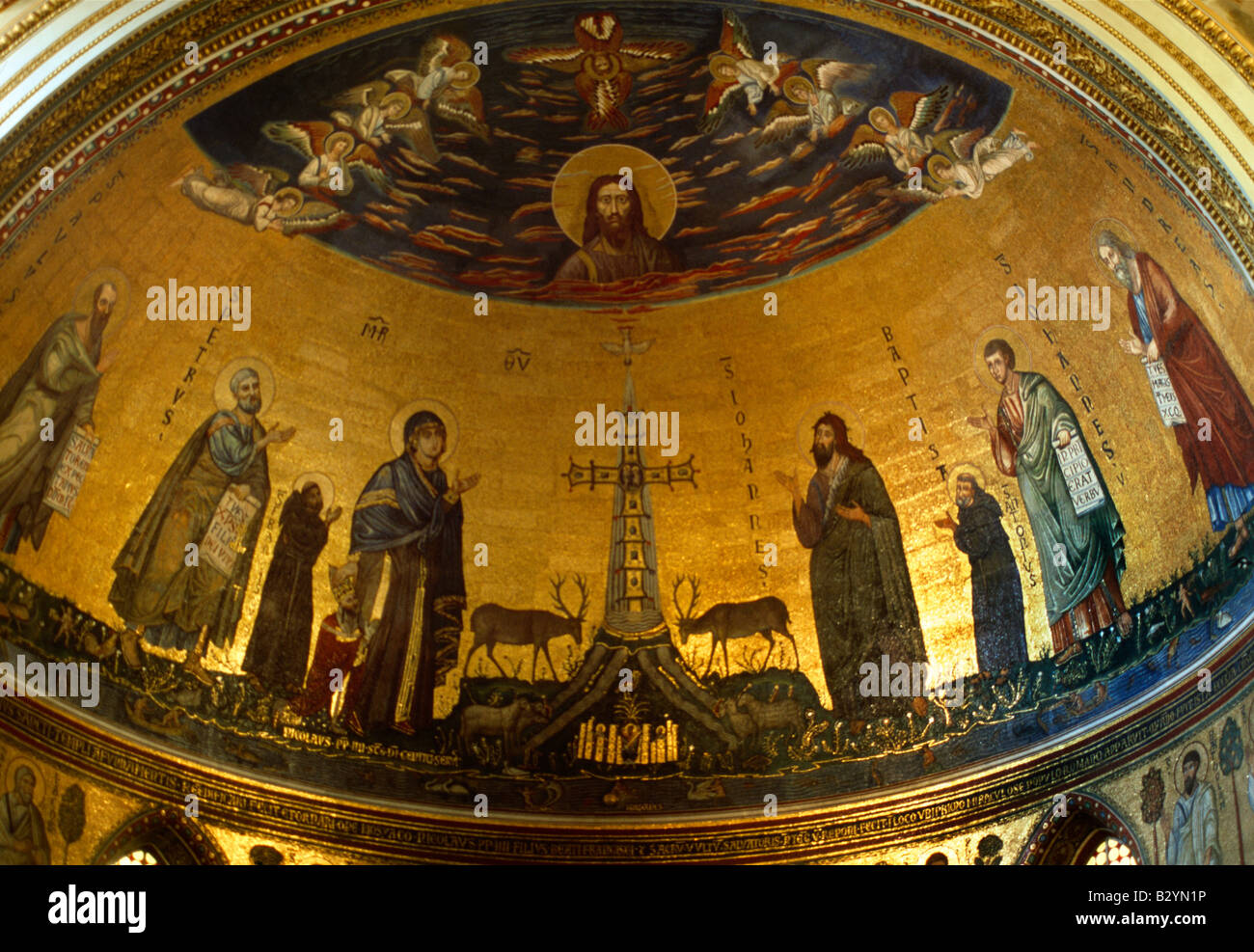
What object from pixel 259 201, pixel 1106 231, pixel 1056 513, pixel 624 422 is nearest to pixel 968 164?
pixel 1106 231

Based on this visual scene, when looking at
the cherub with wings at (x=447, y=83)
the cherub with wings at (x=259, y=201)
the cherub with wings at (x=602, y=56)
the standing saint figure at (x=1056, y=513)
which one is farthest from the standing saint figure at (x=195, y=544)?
the standing saint figure at (x=1056, y=513)

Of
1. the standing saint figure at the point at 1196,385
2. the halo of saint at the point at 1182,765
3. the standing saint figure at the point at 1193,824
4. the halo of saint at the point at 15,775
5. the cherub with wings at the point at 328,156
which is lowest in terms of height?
the standing saint figure at the point at 1193,824

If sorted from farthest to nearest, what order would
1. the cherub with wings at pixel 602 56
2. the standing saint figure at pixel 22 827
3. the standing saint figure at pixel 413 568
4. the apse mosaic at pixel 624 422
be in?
the standing saint figure at pixel 413 568
the cherub with wings at pixel 602 56
the apse mosaic at pixel 624 422
the standing saint figure at pixel 22 827

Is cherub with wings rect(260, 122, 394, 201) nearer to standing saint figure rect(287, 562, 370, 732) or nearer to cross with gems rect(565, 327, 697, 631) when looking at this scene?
cross with gems rect(565, 327, 697, 631)

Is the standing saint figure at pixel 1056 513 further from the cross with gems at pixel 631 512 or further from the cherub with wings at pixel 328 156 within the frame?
the cherub with wings at pixel 328 156

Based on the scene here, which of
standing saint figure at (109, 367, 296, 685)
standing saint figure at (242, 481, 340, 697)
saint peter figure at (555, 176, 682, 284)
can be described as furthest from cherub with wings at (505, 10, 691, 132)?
standing saint figure at (242, 481, 340, 697)

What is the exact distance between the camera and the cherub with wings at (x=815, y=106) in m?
17.3

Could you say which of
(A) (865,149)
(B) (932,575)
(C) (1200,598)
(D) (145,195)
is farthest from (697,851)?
(D) (145,195)

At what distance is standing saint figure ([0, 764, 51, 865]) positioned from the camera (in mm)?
16578

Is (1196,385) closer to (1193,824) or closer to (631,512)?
(1193,824)

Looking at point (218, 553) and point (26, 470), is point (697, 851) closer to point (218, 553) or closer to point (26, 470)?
point (218, 553)

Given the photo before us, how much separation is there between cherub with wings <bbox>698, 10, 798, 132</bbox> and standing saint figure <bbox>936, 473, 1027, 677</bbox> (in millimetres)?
4314

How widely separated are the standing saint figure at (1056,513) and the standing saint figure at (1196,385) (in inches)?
46.5

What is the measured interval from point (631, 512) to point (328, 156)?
4.82 meters
